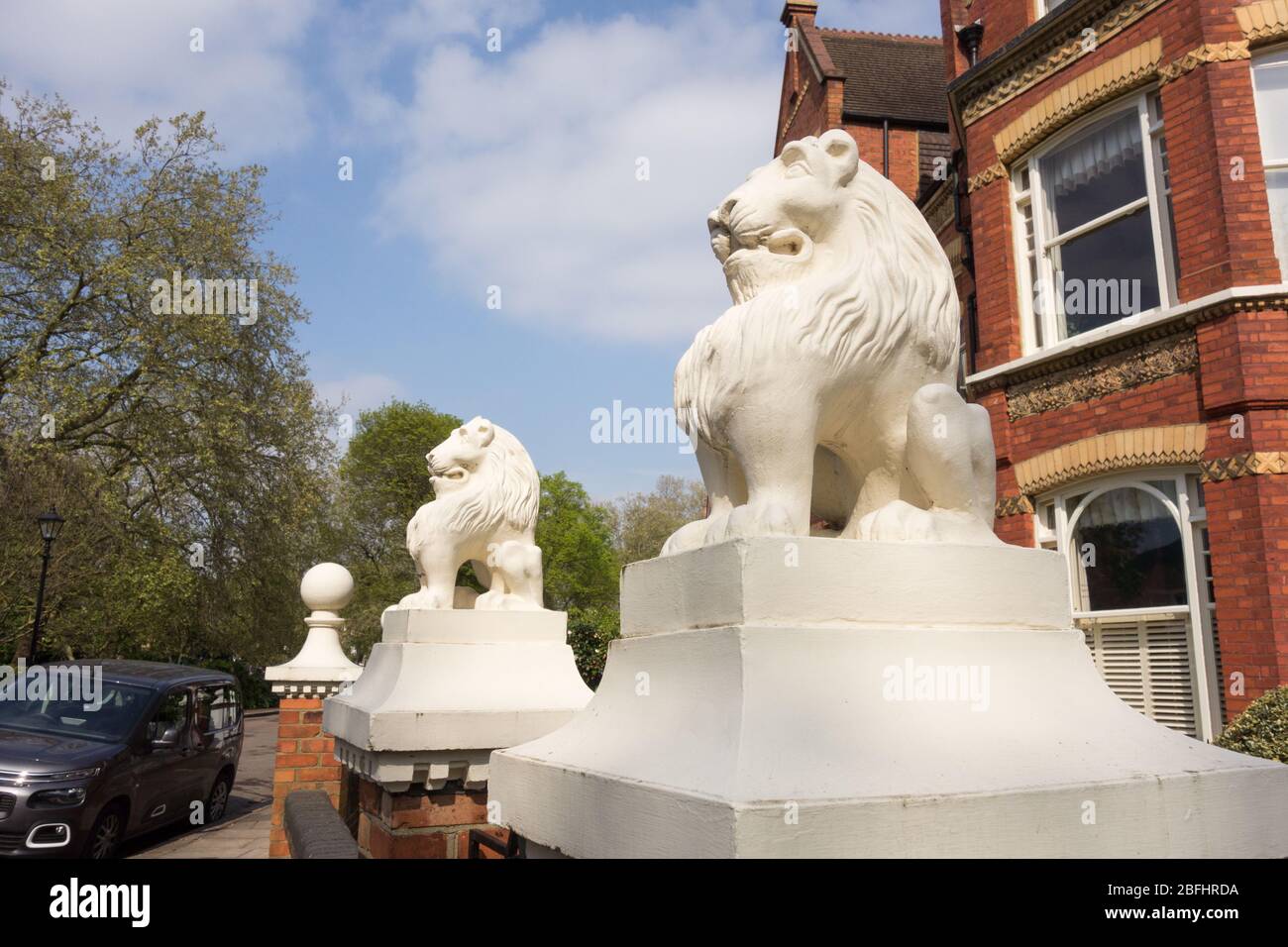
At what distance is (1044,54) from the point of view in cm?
956

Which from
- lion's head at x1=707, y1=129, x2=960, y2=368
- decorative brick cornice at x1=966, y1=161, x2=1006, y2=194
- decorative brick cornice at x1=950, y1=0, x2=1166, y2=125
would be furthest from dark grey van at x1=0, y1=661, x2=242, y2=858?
decorative brick cornice at x1=950, y1=0, x2=1166, y2=125

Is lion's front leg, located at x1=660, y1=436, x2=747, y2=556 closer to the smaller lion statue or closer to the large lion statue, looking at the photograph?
the large lion statue

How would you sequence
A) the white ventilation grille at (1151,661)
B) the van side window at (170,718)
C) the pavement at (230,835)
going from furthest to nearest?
1. the van side window at (170,718)
2. the pavement at (230,835)
3. the white ventilation grille at (1151,661)

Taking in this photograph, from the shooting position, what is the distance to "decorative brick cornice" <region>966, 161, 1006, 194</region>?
1006cm

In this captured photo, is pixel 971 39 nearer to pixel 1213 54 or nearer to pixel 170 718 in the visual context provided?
pixel 1213 54

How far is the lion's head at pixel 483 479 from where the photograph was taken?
4277 mm

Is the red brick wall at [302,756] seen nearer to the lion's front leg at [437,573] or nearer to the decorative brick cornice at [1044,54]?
the lion's front leg at [437,573]

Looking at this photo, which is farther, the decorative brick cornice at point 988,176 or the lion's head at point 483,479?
the decorative brick cornice at point 988,176

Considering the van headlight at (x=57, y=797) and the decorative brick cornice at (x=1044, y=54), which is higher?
the decorative brick cornice at (x=1044, y=54)

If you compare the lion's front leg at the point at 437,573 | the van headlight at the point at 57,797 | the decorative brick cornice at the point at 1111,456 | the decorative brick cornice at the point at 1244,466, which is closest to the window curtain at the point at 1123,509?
the decorative brick cornice at the point at 1111,456

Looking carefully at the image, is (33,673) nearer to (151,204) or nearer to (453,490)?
(453,490)

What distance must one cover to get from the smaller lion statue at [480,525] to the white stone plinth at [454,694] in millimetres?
189

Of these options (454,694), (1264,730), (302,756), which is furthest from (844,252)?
(302,756)

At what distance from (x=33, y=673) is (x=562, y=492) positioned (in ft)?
93.9
